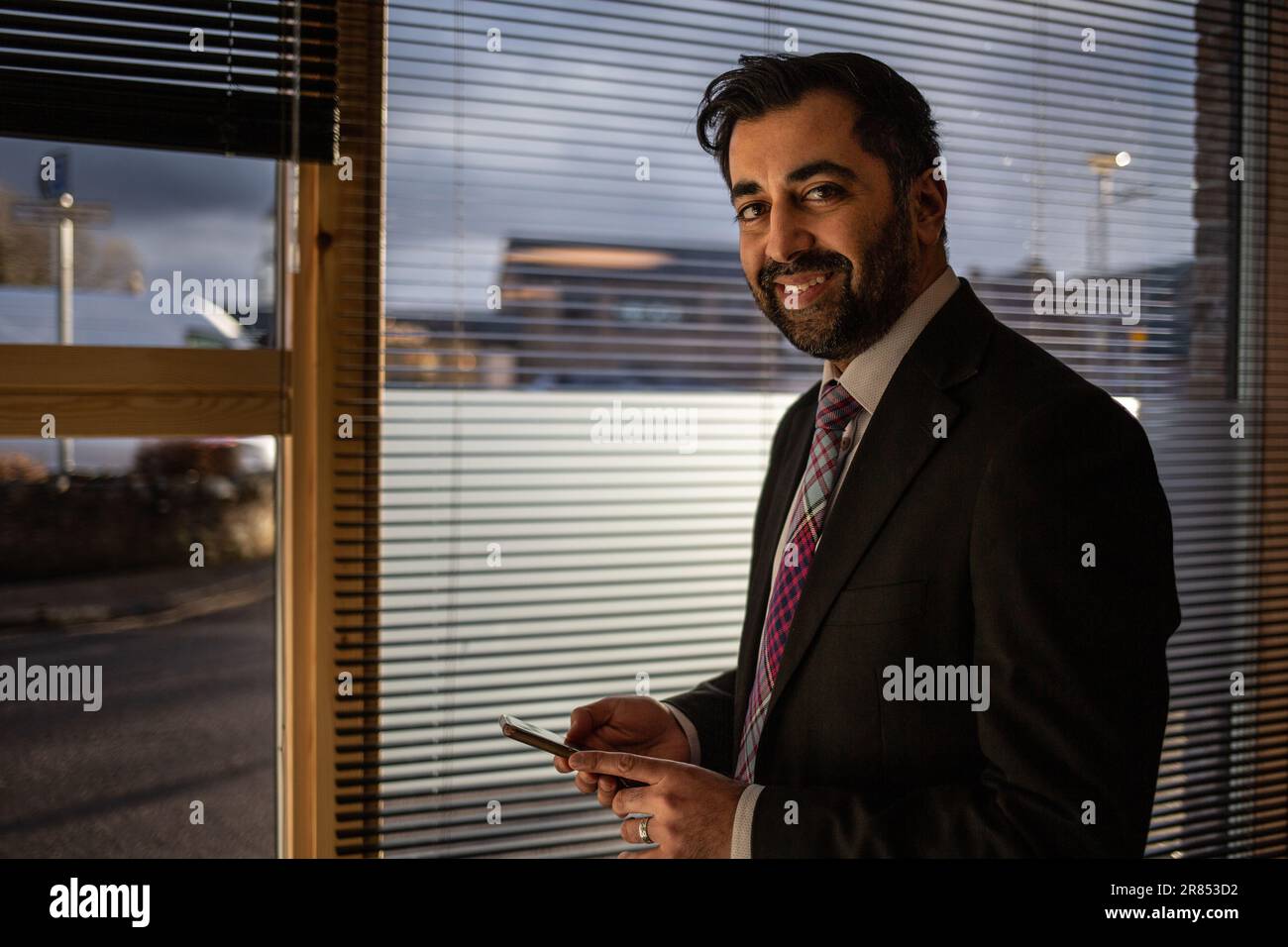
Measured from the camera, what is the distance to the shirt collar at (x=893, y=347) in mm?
1321

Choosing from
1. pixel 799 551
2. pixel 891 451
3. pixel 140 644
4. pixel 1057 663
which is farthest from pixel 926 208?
pixel 140 644

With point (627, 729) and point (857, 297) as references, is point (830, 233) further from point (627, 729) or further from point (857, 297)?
point (627, 729)

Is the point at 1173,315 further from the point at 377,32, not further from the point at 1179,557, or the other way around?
the point at 377,32

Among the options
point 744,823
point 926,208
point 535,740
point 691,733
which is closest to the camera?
point 744,823

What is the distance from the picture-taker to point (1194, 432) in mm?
2312

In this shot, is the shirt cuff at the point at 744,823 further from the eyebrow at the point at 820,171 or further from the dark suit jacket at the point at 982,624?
the eyebrow at the point at 820,171

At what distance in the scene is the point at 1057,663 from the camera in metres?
1.04

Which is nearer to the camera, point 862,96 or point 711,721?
point 862,96

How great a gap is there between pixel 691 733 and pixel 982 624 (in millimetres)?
551

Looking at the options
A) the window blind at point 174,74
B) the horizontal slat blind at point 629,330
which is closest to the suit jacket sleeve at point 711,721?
the horizontal slat blind at point 629,330

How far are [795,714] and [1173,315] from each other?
1.62 meters

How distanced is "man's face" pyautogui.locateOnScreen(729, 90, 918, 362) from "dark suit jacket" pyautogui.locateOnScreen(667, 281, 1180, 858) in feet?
0.28

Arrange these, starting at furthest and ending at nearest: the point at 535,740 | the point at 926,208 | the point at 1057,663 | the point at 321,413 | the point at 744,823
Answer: the point at 321,413
the point at 926,208
the point at 535,740
the point at 744,823
the point at 1057,663
